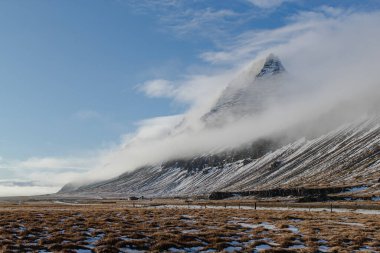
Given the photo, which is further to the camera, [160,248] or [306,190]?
[306,190]

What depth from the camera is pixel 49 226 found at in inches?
1271

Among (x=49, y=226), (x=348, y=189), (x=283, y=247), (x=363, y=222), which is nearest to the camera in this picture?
(x=283, y=247)

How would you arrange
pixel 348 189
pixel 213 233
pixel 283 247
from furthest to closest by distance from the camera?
pixel 348 189 < pixel 213 233 < pixel 283 247

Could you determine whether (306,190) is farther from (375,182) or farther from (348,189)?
(375,182)

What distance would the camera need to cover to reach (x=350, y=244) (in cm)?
2650

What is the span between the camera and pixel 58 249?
77.9ft

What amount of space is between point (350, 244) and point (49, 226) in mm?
22331

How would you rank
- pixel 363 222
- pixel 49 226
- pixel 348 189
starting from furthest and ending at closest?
pixel 348 189 < pixel 363 222 < pixel 49 226

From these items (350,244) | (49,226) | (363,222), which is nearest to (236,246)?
(350,244)

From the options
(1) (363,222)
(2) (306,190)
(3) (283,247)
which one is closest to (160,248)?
(3) (283,247)

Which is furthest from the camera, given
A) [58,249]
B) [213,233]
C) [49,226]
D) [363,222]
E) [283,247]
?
[363,222]

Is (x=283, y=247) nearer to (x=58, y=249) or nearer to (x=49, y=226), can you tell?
(x=58, y=249)

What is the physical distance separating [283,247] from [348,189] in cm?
14147

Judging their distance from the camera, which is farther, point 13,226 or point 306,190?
point 306,190
